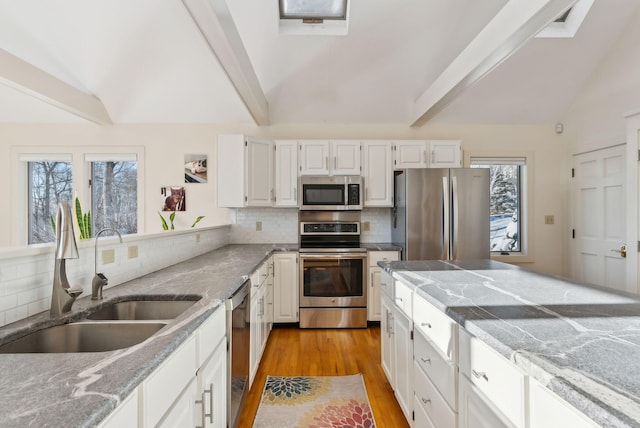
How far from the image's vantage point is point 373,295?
11.2ft

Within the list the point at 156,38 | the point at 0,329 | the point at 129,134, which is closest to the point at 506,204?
the point at 156,38

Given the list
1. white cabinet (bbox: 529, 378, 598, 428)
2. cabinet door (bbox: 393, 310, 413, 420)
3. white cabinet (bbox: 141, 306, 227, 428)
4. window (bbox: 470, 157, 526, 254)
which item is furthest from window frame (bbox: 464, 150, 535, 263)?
white cabinet (bbox: 141, 306, 227, 428)

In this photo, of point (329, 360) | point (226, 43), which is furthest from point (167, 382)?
point (226, 43)

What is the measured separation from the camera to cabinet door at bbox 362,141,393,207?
363cm

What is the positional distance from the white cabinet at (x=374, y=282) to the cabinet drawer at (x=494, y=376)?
227 cm

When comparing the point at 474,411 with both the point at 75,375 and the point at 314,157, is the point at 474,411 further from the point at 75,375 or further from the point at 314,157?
the point at 314,157

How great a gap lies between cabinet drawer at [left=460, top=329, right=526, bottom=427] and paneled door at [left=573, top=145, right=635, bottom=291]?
328 cm

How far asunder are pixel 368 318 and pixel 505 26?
2.89 meters

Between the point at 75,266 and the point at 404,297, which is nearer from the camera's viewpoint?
the point at 75,266

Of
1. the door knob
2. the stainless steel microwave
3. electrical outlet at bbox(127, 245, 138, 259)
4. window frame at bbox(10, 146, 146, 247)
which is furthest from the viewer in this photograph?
window frame at bbox(10, 146, 146, 247)

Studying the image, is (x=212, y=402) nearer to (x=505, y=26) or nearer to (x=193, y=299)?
(x=193, y=299)

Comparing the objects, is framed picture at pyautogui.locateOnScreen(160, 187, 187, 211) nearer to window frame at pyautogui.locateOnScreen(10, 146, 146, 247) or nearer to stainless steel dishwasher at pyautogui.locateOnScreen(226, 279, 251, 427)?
window frame at pyautogui.locateOnScreen(10, 146, 146, 247)

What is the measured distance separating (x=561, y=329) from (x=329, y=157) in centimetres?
296

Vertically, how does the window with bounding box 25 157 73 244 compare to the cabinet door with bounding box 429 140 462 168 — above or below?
below
